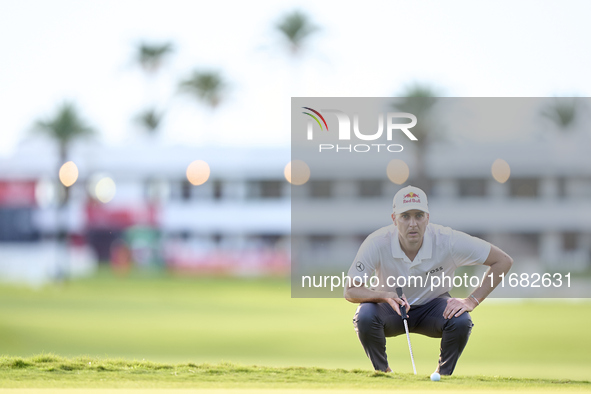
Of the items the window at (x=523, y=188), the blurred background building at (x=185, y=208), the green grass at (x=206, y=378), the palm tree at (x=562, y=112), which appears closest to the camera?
the green grass at (x=206, y=378)

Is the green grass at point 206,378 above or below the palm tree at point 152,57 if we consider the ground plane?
below

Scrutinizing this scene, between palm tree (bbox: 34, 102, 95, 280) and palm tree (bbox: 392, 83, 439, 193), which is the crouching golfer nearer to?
palm tree (bbox: 392, 83, 439, 193)

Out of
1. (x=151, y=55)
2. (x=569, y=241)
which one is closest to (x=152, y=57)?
(x=151, y=55)

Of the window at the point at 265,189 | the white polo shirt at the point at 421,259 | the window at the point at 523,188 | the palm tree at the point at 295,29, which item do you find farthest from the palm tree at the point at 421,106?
the white polo shirt at the point at 421,259

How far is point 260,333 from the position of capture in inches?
807

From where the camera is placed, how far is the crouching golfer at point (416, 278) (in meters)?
7.61

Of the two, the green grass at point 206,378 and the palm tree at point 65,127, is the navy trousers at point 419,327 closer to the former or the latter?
the green grass at point 206,378

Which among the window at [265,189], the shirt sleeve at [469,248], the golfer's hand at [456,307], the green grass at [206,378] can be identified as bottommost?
the green grass at [206,378]

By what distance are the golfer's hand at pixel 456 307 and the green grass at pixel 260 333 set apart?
1.94ft

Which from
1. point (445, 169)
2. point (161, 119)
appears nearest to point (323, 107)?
point (445, 169)

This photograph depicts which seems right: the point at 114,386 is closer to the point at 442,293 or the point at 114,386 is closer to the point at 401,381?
the point at 401,381

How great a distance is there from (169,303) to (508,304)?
1219 centimetres

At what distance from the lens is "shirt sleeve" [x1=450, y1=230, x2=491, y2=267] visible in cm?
778

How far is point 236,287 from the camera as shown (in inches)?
1633
